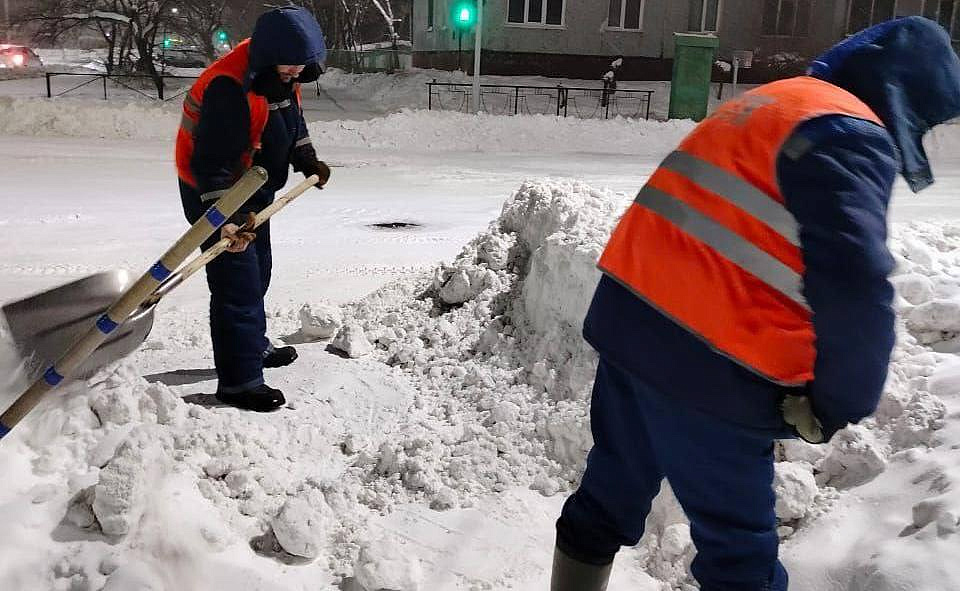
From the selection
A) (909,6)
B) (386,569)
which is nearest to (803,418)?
(386,569)

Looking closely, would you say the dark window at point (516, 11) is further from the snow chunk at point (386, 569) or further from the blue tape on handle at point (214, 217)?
the snow chunk at point (386, 569)

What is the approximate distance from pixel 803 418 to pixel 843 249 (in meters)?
0.35

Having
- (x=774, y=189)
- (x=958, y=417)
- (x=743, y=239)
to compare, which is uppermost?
(x=774, y=189)

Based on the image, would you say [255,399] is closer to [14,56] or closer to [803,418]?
[803,418]

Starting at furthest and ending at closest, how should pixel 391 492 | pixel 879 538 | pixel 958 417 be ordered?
1. pixel 391 492
2. pixel 958 417
3. pixel 879 538

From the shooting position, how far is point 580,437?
306 cm

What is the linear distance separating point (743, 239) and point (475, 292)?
2.92 m

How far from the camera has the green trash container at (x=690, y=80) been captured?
17.4 metres

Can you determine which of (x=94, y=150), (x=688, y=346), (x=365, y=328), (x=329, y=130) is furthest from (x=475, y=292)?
(x=329, y=130)

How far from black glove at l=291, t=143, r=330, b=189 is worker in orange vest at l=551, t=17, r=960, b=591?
8.15 ft

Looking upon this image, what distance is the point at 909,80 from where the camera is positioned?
164 centimetres

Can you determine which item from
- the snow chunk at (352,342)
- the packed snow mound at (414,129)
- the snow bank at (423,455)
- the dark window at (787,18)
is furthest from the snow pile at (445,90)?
the snow bank at (423,455)

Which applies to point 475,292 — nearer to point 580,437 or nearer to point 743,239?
point 580,437

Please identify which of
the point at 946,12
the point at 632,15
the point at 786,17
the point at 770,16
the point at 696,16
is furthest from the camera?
the point at 946,12
